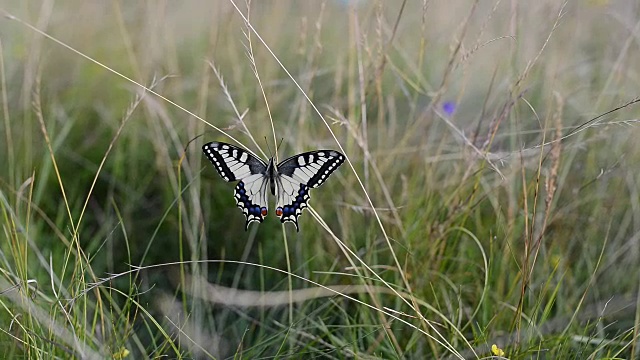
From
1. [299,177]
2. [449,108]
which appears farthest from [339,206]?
[299,177]

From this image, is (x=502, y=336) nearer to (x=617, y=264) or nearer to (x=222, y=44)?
(x=617, y=264)

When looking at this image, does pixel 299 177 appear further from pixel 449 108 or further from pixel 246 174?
pixel 449 108

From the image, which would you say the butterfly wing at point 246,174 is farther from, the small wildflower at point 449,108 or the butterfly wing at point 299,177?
the small wildflower at point 449,108

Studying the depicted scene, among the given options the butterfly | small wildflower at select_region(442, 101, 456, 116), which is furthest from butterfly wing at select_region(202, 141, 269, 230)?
small wildflower at select_region(442, 101, 456, 116)

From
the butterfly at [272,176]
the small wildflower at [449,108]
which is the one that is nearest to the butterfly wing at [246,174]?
the butterfly at [272,176]

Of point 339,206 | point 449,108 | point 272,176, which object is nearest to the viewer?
point 272,176

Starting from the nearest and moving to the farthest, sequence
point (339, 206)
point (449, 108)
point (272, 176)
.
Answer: point (272, 176), point (339, 206), point (449, 108)

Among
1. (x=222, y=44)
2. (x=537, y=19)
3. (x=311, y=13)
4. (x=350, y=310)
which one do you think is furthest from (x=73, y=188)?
(x=537, y=19)
